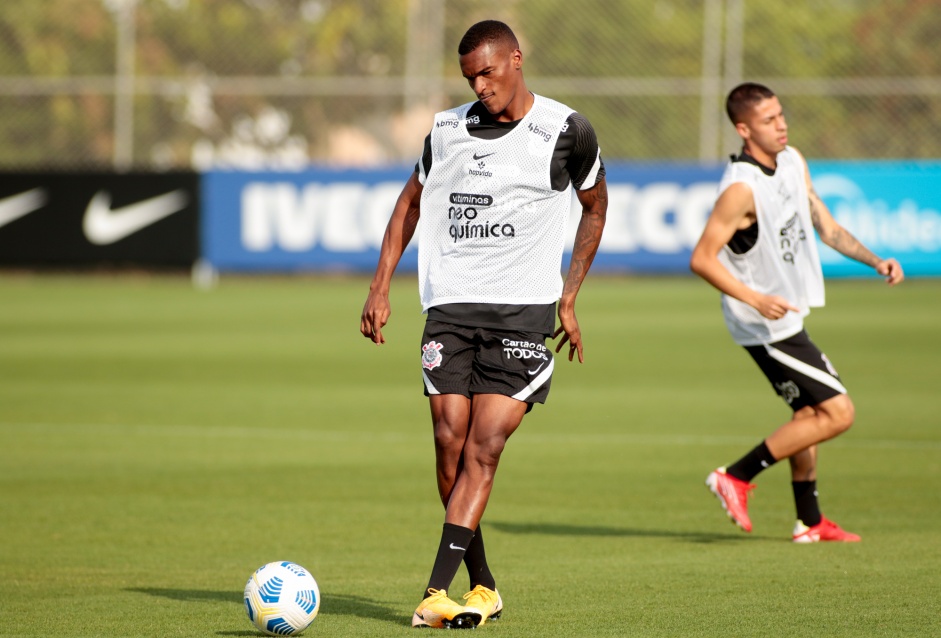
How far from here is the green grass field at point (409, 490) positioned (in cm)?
634

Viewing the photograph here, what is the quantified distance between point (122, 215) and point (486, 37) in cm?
2344

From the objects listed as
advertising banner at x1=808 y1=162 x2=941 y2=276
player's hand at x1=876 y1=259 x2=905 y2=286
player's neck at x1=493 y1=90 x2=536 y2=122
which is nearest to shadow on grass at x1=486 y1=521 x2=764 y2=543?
player's hand at x1=876 y1=259 x2=905 y2=286

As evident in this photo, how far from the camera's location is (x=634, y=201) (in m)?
26.8

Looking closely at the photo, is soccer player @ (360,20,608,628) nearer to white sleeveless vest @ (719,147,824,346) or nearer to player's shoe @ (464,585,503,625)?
player's shoe @ (464,585,503,625)

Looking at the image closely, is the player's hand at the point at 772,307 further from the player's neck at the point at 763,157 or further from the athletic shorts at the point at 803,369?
the player's neck at the point at 763,157

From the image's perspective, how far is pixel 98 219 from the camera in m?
28.6

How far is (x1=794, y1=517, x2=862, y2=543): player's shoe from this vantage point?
7.86m

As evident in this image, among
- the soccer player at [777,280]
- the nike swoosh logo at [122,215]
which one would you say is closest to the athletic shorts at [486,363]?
the soccer player at [777,280]

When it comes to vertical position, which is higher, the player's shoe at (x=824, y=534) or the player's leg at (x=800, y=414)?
the player's leg at (x=800, y=414)

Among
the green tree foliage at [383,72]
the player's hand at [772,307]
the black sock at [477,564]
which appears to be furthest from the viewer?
the green tree foliage at [383,72]

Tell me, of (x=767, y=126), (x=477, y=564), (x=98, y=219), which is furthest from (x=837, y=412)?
(x=98, y=219)

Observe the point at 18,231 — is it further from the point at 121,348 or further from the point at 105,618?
the point at 105,618

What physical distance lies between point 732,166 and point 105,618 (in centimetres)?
398

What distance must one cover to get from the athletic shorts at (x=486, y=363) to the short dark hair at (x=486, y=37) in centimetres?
113
